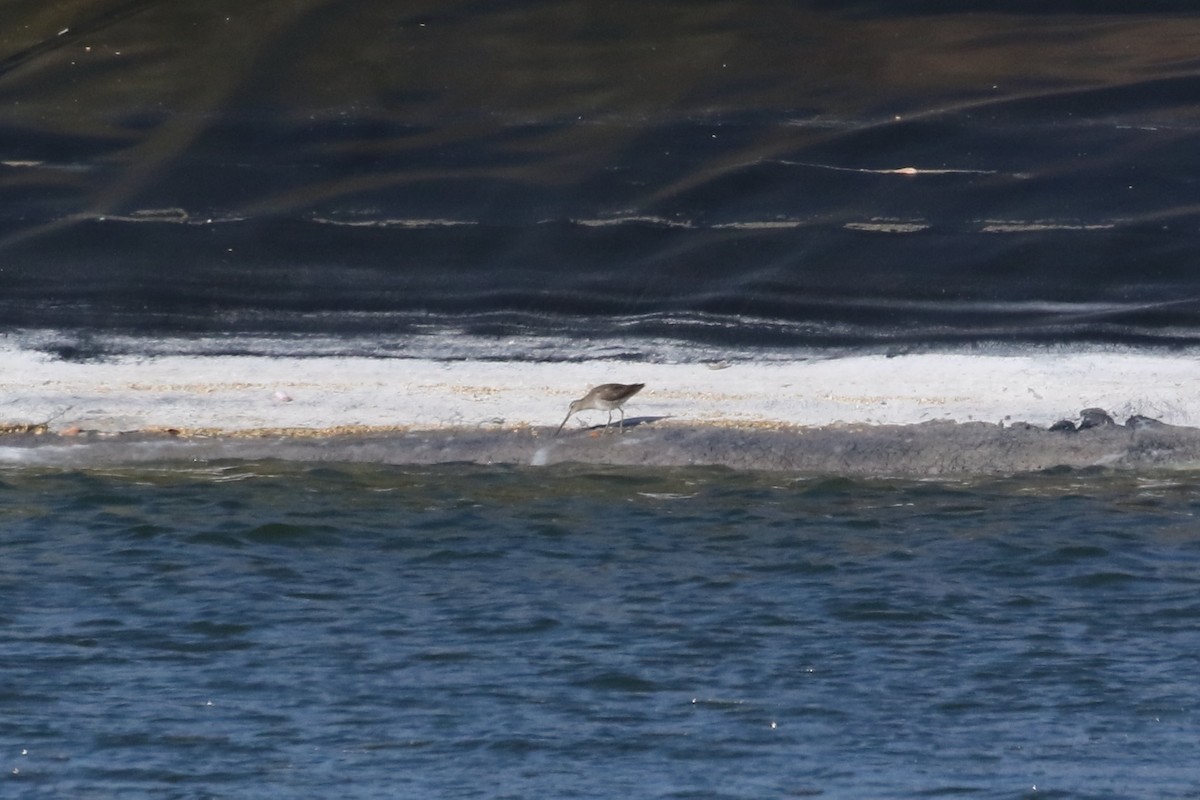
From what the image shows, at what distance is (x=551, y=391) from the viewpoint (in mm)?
10969

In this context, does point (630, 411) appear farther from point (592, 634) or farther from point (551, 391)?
point (592, 634)

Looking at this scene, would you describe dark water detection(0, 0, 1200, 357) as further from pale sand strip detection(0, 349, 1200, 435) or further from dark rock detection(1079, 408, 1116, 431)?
dark rock detection(1079, 408, 1116, 431)

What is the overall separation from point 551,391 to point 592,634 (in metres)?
3.30

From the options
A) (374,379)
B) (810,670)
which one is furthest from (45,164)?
(810,670)

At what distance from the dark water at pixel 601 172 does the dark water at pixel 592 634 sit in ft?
6.42

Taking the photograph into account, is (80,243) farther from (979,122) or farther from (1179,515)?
(1179,515)

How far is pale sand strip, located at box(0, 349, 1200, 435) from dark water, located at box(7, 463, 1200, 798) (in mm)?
612

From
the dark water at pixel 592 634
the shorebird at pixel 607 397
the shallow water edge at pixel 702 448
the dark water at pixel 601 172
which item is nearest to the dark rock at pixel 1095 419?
the shallow water edge at pixel 702 448

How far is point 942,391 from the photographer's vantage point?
10.8m

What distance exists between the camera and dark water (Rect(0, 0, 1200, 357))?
38.6 feet

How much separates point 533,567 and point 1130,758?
2.97m

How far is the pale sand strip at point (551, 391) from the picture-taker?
1056 cm

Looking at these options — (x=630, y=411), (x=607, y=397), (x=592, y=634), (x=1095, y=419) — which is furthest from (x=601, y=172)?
(x=592, y=634)

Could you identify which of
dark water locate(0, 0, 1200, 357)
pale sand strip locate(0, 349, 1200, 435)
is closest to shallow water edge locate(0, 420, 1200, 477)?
pale sand strip locate(0, 349, 1200, 435)
